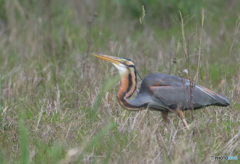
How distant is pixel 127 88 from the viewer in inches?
171

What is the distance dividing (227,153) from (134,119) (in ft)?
3.31

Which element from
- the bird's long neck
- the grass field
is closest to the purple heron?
the bird's long neck

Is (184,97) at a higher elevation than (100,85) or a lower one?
lower

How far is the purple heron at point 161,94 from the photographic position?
4316 mm

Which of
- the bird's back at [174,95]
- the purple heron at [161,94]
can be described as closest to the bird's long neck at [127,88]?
the purple heron at [161,94]

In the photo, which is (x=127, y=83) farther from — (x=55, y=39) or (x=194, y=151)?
(x=55, y=39)

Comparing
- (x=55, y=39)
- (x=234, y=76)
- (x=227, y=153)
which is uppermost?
(x=55, y=39)

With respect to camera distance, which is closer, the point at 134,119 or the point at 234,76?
the point at 134,119

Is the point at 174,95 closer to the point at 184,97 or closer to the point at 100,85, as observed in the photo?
the point at 184,97

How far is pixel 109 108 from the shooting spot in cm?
483

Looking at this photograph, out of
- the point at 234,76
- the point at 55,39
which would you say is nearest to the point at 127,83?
the point at 234,76

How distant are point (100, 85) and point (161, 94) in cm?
116

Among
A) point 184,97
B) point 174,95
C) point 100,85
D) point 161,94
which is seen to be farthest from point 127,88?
point 100,85

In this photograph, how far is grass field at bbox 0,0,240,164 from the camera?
12.1 feet
